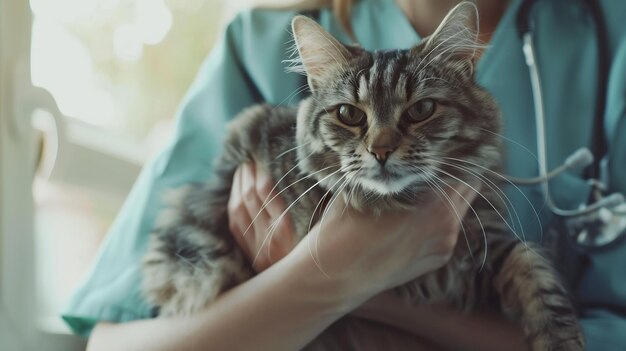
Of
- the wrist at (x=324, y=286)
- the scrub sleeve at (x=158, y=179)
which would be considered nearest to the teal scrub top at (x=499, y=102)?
the scrub sleeve at (x=158, y=179)

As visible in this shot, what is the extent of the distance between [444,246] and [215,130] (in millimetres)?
394

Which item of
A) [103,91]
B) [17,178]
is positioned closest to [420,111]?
[17,178]

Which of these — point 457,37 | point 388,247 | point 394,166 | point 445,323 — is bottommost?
point 445,323

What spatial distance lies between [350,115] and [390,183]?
0.09 m

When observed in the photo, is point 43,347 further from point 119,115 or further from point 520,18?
point 520,18

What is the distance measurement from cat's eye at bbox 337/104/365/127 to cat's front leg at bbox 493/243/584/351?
25 cm

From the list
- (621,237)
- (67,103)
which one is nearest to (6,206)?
(67,103)

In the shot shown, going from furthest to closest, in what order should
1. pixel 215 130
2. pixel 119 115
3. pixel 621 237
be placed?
pixel 119 115 → pixel 215 130 → pixel 621 237

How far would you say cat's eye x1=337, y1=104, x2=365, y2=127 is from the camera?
26.6 inches

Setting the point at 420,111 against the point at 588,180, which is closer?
the point at 420,111

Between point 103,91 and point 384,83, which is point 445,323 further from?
point 103,91

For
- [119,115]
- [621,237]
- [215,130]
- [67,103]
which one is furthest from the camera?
[119,115]

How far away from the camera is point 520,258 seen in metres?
0.74

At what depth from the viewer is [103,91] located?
3.62ft
